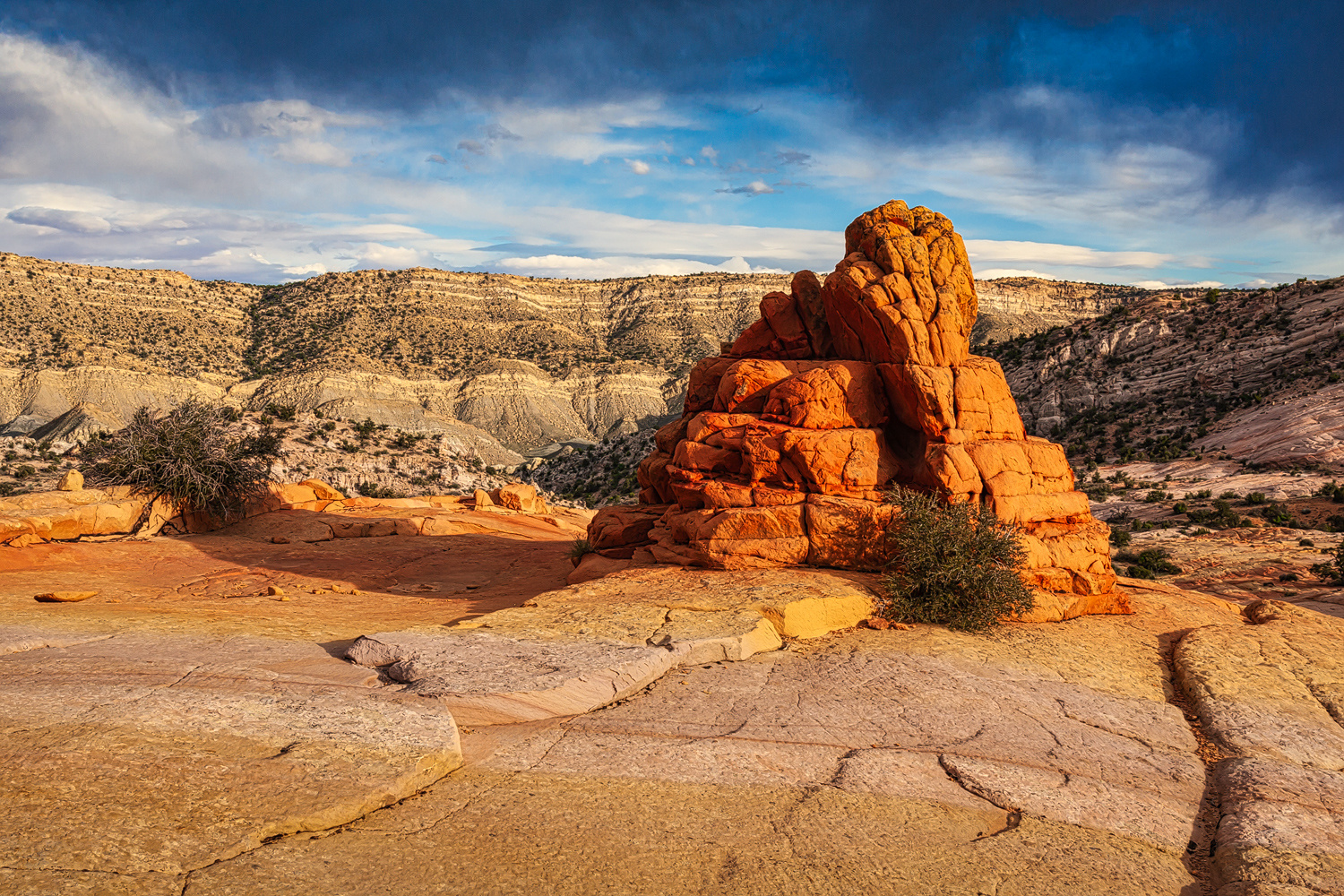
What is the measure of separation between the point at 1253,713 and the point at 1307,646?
404 centimetres

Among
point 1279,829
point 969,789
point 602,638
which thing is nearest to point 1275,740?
point 1279,829

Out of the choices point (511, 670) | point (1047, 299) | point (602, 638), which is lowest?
point (602, 638)

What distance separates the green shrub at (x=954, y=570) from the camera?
38.9ft

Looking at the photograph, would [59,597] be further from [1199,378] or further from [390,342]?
[390,342]

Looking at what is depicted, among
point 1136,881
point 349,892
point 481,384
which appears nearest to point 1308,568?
point 1136,881

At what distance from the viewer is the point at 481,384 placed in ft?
309

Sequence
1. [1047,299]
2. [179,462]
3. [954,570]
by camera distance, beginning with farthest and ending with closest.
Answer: [1047,299] < [179,462] < [954,570]

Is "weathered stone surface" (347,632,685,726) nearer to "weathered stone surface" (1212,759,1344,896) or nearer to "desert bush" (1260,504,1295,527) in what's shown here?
"weathered stone surface" (1212,759,1344,896)

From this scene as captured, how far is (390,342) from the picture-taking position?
10012 centimetres

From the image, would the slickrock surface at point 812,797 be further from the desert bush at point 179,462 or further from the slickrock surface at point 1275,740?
the desert bush at point 179,462

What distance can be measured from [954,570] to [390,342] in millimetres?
98187

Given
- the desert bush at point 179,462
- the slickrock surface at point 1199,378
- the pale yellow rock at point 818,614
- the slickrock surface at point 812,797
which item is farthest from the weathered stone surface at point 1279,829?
the slickrock surface at point 1199,378

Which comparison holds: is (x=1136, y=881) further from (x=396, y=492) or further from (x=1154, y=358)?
(x=1154, y=358)

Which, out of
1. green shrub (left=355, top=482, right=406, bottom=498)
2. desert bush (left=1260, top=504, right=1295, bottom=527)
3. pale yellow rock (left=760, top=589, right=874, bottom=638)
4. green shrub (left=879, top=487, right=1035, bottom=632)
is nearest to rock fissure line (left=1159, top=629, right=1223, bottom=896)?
green shrub (left=879, top=487, right=1035, bottom=632)
